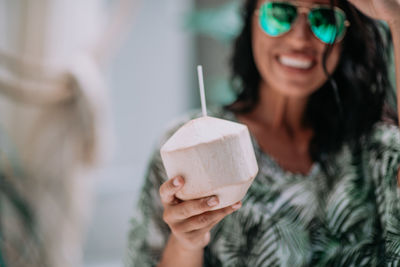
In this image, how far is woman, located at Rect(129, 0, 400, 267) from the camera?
2.66 ft

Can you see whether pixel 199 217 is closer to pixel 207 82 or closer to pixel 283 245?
pixel 283 245

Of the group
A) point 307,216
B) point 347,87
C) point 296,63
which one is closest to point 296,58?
point 296,63

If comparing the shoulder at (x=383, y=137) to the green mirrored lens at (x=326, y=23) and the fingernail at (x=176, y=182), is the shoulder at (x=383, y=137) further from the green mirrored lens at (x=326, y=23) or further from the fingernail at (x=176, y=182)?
the fingernail at (x=176, y=182)

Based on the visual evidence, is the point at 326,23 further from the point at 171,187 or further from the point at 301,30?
the point at 171,187

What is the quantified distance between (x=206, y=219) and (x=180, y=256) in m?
0.22

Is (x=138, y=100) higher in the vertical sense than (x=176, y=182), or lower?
lower

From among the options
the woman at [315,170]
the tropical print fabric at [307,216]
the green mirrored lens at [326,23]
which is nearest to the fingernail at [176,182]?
the woman at [315,170]

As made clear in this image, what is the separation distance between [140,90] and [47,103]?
168 centimetres

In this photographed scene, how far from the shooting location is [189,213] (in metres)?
0.60

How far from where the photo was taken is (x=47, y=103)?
1704mm

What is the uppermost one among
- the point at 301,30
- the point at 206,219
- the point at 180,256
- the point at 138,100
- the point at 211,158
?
the point at 301,30

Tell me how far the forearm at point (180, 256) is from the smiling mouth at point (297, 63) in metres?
0.40

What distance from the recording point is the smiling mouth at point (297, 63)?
871mm

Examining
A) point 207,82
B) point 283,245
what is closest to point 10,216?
point 283,245
